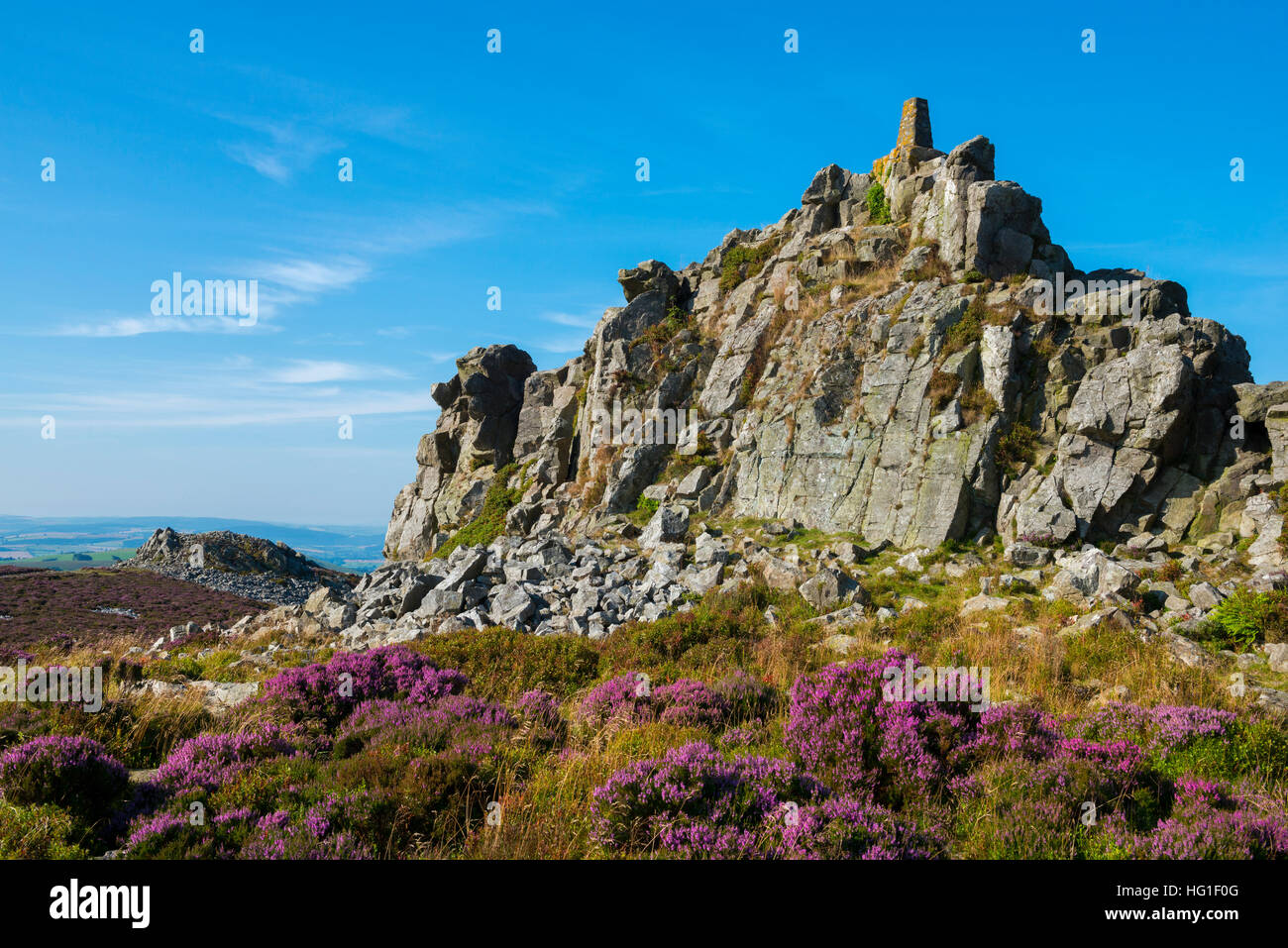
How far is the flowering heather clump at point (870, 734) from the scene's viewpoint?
7109mm

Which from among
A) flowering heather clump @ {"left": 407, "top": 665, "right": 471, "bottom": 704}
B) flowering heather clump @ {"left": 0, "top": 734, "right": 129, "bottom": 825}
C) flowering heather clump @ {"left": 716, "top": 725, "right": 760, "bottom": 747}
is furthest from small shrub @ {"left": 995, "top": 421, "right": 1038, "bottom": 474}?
flowering heather clump @ {"left": 0, "top": 734, "right": 129, "bottom": 825}

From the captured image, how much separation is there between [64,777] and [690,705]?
23.3ft

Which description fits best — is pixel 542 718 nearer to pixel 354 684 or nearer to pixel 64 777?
pixel 354 684

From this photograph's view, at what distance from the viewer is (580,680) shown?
1279cm

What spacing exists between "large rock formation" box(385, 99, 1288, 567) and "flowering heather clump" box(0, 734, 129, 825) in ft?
60.8

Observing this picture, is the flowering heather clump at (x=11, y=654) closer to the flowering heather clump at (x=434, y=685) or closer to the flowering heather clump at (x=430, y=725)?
the flowering heather clump at (x=434, y=685)

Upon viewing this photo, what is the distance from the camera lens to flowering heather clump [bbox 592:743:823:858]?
218 inches

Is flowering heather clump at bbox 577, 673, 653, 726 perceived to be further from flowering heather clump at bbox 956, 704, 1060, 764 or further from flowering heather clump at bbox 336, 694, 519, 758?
flowering heather clump at bbox 956, 704, 1060, 764

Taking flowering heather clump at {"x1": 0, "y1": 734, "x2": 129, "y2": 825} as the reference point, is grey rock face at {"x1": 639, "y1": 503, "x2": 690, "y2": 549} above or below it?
above

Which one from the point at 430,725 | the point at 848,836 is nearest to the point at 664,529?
the point at 430,725
